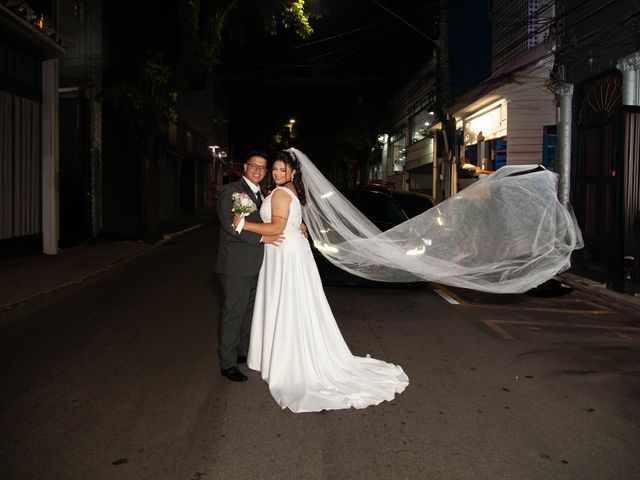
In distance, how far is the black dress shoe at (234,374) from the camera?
484 cm

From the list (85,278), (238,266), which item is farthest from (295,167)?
(85,278)

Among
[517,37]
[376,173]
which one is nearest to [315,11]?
[517,37]

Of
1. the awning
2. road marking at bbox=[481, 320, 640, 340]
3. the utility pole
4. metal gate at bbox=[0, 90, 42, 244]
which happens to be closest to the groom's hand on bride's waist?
road marking at bbox=[481, 320, 640, 340]

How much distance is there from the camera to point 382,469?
3328 mm

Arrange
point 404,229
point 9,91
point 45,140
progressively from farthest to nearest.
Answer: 1. point 45,140
2. point 9,91
3. point 404,229

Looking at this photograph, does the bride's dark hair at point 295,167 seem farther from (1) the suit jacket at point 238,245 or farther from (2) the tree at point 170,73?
(2) the tree at point 170,73

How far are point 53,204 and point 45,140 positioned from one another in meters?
1.50

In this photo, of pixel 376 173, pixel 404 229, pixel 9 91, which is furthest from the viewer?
pixel 376 173

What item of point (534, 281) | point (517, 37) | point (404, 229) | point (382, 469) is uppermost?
point (517, 37)

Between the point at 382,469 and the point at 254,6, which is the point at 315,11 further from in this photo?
the point at 382,469

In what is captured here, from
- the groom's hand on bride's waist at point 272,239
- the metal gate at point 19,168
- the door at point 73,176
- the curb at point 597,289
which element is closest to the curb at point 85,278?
the door at point 73,176

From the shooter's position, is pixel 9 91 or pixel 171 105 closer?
pixel 9 91

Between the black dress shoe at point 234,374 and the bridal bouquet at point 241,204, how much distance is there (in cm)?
134

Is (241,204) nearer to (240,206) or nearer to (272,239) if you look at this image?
(240,206)
